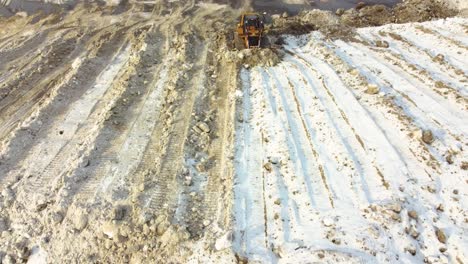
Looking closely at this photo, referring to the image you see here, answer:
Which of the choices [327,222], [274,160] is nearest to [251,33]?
[274,160]

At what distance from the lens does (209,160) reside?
9773 millimetres

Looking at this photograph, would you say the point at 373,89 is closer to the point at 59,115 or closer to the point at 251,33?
the point at 251,33

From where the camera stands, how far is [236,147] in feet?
33.2

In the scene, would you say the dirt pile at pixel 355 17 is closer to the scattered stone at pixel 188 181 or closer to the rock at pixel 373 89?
the rock at pixel 373 89

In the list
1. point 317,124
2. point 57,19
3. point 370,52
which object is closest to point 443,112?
point 317,124

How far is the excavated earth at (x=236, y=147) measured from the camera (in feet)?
25.1

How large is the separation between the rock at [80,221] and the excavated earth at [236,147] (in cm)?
3

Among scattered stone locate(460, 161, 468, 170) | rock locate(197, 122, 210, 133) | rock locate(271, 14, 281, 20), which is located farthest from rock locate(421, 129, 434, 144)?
rock locate(271, 14, 281, 20)

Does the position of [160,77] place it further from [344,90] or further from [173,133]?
[344,90]

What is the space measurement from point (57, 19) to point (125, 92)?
984 cm

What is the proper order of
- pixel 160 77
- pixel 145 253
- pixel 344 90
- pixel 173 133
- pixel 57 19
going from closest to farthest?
pixel 145 253 < pixel 173 133 < pixel 344 90 < pixel 160 77 < pixel 57 19

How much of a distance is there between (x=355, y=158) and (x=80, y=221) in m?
6.59

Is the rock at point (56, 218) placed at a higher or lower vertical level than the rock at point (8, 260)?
higher

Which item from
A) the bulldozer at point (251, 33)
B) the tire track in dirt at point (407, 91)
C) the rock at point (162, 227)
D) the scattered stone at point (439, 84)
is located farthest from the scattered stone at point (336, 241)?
the bulldozer at point (251, 33)
